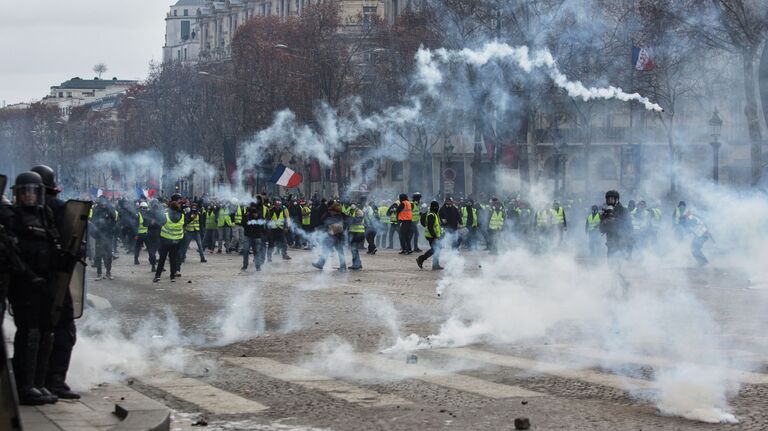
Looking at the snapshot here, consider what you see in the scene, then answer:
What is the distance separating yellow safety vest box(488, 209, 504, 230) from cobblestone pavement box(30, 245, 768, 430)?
617 inches

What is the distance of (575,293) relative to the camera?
1900 cm

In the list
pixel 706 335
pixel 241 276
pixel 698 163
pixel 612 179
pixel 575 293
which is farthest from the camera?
pixel 612 179

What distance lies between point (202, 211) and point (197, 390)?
27413 millimetres

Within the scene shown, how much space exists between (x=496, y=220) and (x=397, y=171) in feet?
136

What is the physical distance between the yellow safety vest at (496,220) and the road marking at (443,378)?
22755 millimetres

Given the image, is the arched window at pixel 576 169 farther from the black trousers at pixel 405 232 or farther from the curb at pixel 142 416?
the curb at pixel 142 416

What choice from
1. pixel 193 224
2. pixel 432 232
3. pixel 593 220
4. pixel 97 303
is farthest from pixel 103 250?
pixel 593 220

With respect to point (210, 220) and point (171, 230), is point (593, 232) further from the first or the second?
point (210, 220)

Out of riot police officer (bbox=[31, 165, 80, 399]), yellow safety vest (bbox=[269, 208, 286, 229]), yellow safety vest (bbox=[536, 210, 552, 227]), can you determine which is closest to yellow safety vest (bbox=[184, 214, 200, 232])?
yellow safety vest (bbox=[269, 208, 286, 229])

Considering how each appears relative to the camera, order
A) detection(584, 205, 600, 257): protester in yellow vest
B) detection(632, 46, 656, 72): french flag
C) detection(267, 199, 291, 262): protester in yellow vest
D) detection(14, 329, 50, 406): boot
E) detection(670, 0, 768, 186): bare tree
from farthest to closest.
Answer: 1. detection(670, 0, 768, 186): bare tree
2. detection(584, 205, 600, 257): protester in yellow vest
3. detection(632, 46, 656, 72): french flag
4. detection(267, 199, 291, 262): protester in yellow vest
5. detection(14, 329, 50, 406): boot

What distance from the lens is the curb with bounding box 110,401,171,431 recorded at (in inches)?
339

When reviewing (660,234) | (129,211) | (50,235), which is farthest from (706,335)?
(129,211)

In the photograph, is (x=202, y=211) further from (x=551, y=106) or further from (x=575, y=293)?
(x=575, y=293)

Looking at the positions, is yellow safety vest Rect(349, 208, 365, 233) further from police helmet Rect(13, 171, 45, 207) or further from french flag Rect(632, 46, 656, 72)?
police helmet Rect(13, 171, 45, 207)
